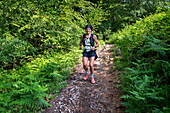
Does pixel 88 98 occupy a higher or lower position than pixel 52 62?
lower

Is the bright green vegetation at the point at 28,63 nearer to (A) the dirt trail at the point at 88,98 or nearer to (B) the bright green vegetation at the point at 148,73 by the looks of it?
(A) the dirt trail at the point at 88,98

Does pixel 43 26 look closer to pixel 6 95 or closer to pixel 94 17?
pixel 6 95

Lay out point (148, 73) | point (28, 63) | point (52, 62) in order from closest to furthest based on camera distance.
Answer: point (148, 73) < point (52, 62) < point (28, 63)

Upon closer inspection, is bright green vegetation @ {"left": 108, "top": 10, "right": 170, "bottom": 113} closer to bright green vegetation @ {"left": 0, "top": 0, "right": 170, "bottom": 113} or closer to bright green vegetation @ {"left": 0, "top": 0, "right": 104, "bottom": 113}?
bright green vegetation @ {"left": 0, "top": 0, "right": 170, "bottom": 113}

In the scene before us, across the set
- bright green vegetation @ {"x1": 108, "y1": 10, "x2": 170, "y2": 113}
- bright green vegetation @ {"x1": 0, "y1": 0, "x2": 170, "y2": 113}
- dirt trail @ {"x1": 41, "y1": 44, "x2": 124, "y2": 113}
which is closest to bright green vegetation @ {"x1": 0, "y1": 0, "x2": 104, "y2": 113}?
bright green vegetation @ {"x1": 0, "y1": 0, "x2": 170, "y2": 113}

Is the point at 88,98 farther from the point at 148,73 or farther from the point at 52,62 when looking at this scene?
the point at 52,62

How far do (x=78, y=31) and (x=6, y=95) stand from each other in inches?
198

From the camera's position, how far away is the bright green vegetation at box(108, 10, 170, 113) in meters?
2.37

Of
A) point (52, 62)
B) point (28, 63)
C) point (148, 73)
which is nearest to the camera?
point (148, 73)

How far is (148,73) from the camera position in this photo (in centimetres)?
337

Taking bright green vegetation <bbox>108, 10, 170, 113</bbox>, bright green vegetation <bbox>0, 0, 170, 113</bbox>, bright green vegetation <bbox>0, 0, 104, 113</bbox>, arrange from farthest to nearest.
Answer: bright green vegetation <bbox>0, 0, 104, 113</bbox> < bright green vegetation <bbox>0, 0, 170, 113</bbox> < bright green vegetation <bbox>108, 10, 170, 113</bbox>

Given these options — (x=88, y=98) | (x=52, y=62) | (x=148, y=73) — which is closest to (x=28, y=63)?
(x=52, y=62)

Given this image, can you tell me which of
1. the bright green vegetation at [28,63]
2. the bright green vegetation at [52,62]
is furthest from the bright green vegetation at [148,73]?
the bright green vegetation at [28,63]

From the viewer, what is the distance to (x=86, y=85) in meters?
4.18
